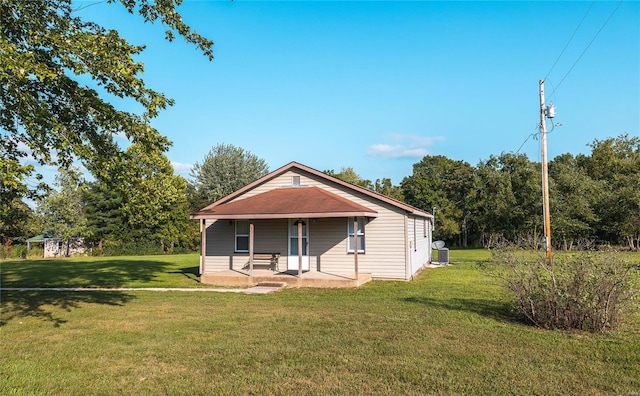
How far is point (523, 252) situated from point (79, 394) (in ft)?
23.7

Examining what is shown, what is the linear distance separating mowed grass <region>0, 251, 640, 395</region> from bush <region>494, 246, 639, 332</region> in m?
0.31

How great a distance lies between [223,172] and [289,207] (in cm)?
3478

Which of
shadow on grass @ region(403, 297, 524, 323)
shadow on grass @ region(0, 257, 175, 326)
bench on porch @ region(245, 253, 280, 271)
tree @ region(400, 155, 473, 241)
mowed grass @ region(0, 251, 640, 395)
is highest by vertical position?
tree @ region(400, 155, 473, 241)

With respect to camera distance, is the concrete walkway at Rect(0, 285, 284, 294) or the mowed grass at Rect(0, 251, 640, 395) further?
the concrete walkway at Rect(0, 285, 284, 294)

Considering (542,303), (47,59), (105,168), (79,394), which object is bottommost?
(79,394)

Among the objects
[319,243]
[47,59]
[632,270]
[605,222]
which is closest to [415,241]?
[319,243]

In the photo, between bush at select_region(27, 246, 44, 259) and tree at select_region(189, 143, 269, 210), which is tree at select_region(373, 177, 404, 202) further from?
bush at select_region(27, 246, 44, 259)

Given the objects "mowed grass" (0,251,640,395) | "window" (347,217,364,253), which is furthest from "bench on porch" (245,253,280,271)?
"mowed grass" (0,251,640,395)

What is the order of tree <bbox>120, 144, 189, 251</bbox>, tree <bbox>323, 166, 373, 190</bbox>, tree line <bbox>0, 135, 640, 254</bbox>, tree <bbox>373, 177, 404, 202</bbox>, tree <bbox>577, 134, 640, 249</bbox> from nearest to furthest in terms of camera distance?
tree <bbox>577, 134, 640, 249</bbox>
tree line <bbox>0, 135, 640, 254</bbox>
tree <bbox>120, 144, 189, 251</bbox>
tree <bbox>373, 177, 404, 202</bbox>
tree <bbox>323, 166, 373, 190</bbox>

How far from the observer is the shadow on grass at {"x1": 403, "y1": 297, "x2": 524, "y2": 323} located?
7.98 m

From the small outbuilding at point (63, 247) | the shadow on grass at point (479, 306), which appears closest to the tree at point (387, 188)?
the small outbuilding at point (63, 247)

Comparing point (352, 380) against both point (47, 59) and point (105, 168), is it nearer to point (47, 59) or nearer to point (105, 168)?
point (105, 168)

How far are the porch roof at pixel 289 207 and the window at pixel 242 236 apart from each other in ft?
3.03

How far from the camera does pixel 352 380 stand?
4.80 meters
